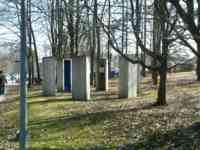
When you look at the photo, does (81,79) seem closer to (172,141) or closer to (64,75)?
(64,75)

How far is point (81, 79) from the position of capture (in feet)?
75.6

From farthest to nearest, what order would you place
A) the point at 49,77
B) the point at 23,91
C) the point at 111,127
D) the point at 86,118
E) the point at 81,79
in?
the point at 49,77
the point at 81,79
the point at 86,118
the point at 111,127
the point at 23,91

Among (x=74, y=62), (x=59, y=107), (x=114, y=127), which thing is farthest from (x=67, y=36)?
(x=114, y=127)

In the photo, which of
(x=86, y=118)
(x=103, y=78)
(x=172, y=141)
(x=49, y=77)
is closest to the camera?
(x=172, y=141)

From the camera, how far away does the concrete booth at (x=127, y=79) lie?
22844mm

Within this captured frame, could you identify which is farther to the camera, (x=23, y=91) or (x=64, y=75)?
(x=64, y=75)

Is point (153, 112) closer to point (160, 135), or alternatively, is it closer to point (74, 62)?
point (160, 135)

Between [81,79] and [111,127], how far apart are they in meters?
10.1

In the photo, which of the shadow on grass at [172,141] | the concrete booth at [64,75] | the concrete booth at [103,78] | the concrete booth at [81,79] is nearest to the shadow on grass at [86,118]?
the shadow on grass at [172,141]

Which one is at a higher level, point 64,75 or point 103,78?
point 64,75

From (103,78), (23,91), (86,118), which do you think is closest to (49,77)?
(103,78)

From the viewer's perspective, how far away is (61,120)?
15125 millimetres

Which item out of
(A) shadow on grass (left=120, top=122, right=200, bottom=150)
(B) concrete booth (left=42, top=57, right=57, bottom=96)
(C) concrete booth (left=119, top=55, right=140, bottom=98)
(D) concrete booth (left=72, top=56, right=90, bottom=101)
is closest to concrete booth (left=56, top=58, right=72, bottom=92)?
(B) concrete booth (left=42, top=57, right=57, bottom=96)

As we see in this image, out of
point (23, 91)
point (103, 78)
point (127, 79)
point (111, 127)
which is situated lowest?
point (111, 127)
